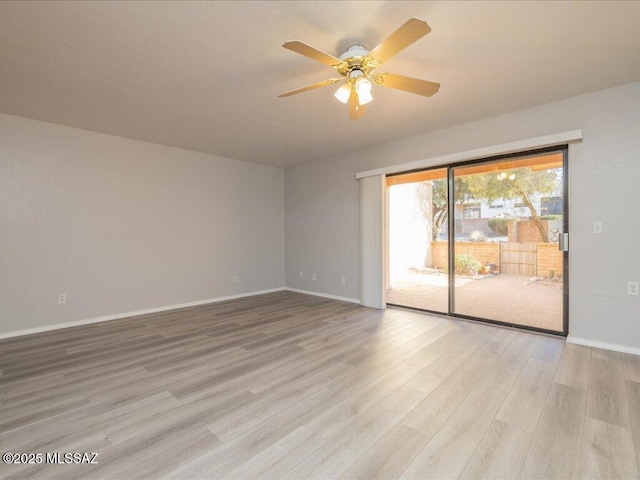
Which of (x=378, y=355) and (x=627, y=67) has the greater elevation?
(x=627, y=67)

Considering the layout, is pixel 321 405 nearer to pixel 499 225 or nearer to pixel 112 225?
pixel 499 225

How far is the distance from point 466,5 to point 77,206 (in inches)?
189

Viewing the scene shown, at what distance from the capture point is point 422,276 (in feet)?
21.1

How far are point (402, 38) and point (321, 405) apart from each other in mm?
2429

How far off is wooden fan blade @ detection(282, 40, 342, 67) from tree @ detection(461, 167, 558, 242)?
2.85 metres

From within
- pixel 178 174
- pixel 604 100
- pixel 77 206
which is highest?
pixel 604 100

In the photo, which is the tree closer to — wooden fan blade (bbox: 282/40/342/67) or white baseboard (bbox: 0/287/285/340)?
wooden fan blade (bbox: 282/40/342/67)

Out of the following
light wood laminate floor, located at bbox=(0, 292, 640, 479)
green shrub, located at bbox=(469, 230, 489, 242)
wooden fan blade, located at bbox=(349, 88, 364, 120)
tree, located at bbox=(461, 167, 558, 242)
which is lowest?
light wood laminate floor, located at bbox=(0, 292, 640, 479)

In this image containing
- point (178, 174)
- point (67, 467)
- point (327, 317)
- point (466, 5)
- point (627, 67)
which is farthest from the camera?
point (178, 174)

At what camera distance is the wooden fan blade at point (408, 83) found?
2.20 m

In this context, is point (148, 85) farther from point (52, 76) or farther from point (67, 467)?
point (67, 467)

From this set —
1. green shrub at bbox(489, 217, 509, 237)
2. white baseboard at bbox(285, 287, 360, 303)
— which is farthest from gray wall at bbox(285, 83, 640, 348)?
white baseboard at bbox(285, 287, 360, 303)

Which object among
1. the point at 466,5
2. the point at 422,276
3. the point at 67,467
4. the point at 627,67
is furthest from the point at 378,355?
the point at 422,276

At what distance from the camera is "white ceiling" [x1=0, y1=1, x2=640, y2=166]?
189cm
